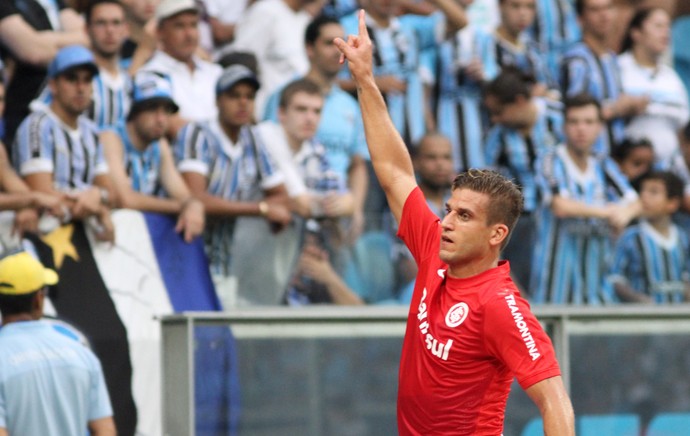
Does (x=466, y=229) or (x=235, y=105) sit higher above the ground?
(x=235, y=105)

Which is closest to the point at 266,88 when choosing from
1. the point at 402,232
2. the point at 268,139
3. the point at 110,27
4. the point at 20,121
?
the point at 268,139

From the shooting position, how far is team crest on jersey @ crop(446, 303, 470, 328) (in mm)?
4262

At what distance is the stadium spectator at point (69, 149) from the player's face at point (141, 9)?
0.82m

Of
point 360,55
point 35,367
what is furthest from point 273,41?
point 360,55

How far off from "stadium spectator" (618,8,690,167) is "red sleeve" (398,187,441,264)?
549 cm

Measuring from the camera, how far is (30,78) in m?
7.21

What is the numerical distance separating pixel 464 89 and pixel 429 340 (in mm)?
4971

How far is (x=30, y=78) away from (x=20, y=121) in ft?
0.99

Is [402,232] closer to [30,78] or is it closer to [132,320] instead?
[132,320]

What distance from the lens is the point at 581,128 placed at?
927 centimetres

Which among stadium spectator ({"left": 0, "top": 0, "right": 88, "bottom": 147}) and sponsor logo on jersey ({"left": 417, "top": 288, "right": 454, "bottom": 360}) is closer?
sponsor logo on jersey ({"left": 417, "top": 288, "right": 454, "bottom": 360})

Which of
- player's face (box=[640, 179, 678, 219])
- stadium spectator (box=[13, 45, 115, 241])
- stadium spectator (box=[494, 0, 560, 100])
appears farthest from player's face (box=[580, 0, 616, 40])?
stadium spectator (box=[13, 45, 115, 241])

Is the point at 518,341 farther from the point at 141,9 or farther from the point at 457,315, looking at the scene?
the point at 141,9

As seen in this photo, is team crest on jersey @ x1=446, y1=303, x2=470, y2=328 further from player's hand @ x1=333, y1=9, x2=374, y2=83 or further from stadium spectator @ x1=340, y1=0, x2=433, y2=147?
stadium spectator @ x1=340, y1=0, x2=433, y2=147
